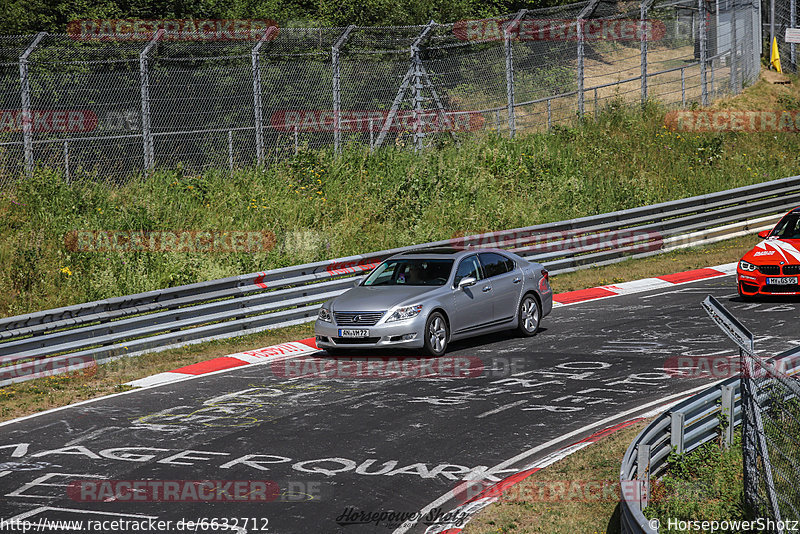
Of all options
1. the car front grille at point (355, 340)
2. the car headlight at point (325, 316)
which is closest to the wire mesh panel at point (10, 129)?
the car headlight at point (325, 316)

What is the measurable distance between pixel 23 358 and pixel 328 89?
11291 millimetres

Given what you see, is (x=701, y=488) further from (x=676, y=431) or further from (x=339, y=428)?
(x=339, y=428)

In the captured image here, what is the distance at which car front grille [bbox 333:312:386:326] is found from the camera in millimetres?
13969

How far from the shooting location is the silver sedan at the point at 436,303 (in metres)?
13.9

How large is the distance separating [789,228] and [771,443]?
37.9ft

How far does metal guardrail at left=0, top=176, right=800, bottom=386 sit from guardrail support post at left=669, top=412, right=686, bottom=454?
8.80 m

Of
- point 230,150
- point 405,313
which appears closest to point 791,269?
point 405,313

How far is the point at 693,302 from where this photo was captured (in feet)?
57.9

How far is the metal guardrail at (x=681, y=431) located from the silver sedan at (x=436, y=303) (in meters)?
5.47

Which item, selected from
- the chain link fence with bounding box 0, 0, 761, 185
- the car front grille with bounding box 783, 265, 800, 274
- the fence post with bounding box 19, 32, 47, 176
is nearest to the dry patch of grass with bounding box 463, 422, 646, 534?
the car front grille with bounding box 783, 265, 800, 274

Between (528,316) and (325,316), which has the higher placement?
(325,316)

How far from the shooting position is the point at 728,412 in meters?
8.97

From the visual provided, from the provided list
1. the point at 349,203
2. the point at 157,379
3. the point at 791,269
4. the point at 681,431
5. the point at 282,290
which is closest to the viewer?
the point at 681,431

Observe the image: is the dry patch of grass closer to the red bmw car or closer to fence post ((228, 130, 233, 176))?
the red bmw car
